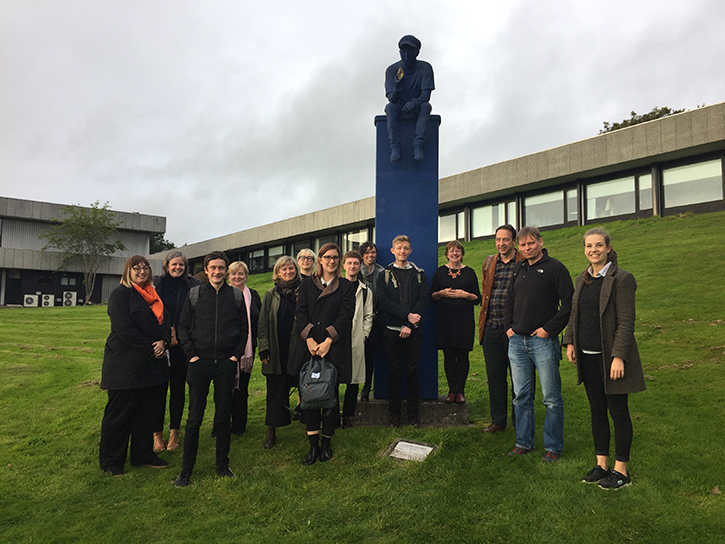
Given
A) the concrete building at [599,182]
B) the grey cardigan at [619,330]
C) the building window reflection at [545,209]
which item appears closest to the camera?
the grey cardigan at [619,330]

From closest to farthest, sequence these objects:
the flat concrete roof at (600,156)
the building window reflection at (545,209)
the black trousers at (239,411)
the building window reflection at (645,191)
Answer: the black trousers at (239,411) → the flat concrete roof at (600,156) → the building window reflection at (645,191) → the building window reflection at (545,209)

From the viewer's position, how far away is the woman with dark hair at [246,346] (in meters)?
5.11

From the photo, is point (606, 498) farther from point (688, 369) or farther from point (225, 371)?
point (688, 369)

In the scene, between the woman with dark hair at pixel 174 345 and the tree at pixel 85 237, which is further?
the tree at pixel 85 237

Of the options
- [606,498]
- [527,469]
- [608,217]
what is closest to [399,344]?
[527,469]

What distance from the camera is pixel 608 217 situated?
64.0 ft

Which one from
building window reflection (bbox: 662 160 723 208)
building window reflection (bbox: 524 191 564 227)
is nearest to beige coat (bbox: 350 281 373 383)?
building window reflection (bbox: 662 160 723 208)

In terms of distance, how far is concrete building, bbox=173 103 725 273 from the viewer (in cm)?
1653

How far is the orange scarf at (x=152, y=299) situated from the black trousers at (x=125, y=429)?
2.37 feet

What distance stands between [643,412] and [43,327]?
17.1m

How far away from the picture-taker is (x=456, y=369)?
559cm

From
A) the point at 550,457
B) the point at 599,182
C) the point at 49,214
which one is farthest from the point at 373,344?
the point at 49,214

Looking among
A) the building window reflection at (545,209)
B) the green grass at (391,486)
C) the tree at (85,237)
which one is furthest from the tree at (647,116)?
the tree at (85,237)

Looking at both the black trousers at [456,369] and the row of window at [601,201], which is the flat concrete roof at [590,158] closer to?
the row of window at [601,201]
